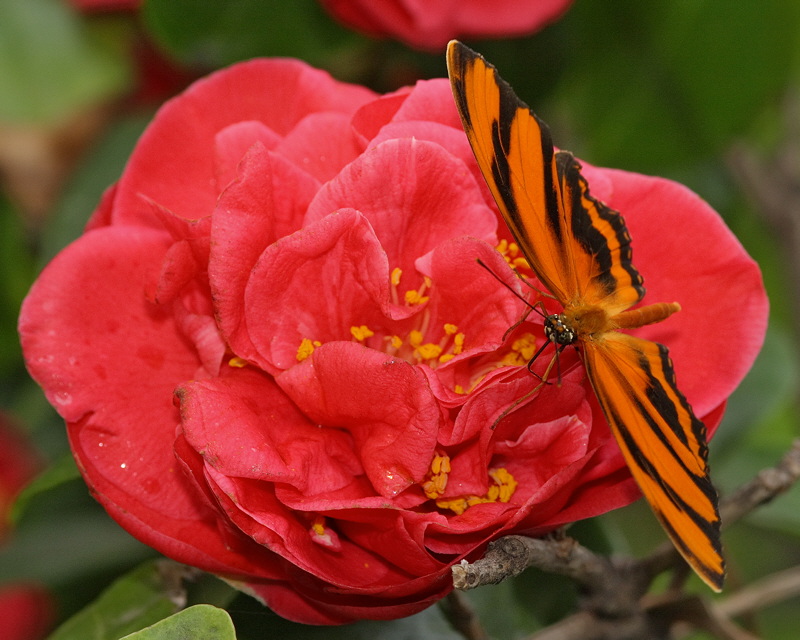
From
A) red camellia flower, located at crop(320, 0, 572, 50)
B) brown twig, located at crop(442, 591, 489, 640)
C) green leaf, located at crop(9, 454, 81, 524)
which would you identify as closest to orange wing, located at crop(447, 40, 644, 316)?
brown twig, located at crop(442, 591, 489, 640)

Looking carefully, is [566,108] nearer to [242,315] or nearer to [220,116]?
[220,116]

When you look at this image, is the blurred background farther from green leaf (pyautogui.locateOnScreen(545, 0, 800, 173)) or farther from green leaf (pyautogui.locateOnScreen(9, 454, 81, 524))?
green leaf (pyautogui.locateOnScreen(9, 454, 81, 524))

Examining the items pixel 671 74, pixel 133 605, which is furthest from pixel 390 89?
pixel 133 605

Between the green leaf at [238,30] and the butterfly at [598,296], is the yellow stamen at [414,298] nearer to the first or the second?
the butterfly at [598,296]

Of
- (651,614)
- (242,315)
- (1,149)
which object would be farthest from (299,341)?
(1,149)

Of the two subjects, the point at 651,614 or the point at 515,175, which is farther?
the point at 651,614

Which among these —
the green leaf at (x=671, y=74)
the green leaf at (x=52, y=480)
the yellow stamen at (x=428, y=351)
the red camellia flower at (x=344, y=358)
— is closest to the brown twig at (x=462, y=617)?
the red camellia flower at (x=344, y=358)

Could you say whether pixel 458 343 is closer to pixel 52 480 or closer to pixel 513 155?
pixel 513 155

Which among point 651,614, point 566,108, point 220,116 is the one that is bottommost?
point 651,614
